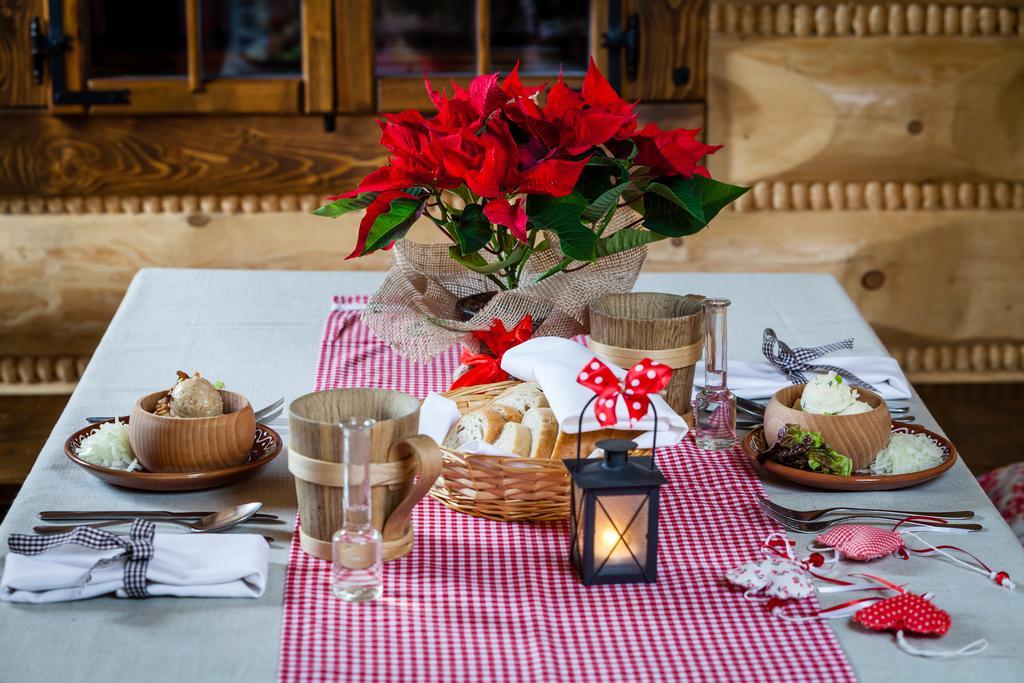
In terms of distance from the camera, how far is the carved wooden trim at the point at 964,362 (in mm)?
2871

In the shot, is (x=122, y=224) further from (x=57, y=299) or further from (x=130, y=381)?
(x=130, y=381)

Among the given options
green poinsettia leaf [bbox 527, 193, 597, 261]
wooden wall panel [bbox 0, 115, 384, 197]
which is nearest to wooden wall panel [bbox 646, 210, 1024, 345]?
wooden wall panel [bbox 0, 115, 384, 197]

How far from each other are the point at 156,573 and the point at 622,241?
0.68 metres

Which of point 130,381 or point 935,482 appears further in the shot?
point 130,381

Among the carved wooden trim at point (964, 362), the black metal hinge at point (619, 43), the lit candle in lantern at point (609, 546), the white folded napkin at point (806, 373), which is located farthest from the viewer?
the carved wooden trim at point (964, 362)

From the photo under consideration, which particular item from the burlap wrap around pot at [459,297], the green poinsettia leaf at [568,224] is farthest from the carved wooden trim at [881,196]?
the green poinsettia leaf at [568,224]

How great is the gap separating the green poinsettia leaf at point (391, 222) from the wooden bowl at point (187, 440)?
236 mm

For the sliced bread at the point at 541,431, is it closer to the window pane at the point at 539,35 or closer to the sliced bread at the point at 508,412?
the sliced bread at the point at 508,412

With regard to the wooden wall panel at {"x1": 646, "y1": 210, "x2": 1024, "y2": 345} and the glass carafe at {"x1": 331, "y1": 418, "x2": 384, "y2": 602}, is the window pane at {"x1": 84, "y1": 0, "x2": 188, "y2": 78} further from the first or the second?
the glass carafe at {"x1": 331, "y1": 418, "x2": 384, "y2": 602}

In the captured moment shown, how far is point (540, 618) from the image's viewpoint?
0.90m

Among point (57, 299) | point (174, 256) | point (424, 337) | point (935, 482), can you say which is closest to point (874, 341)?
point (935, 482)

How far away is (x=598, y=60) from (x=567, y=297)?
1378 millimetres

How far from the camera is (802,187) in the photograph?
2748 mm

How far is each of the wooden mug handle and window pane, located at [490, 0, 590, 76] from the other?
1.83 metres
